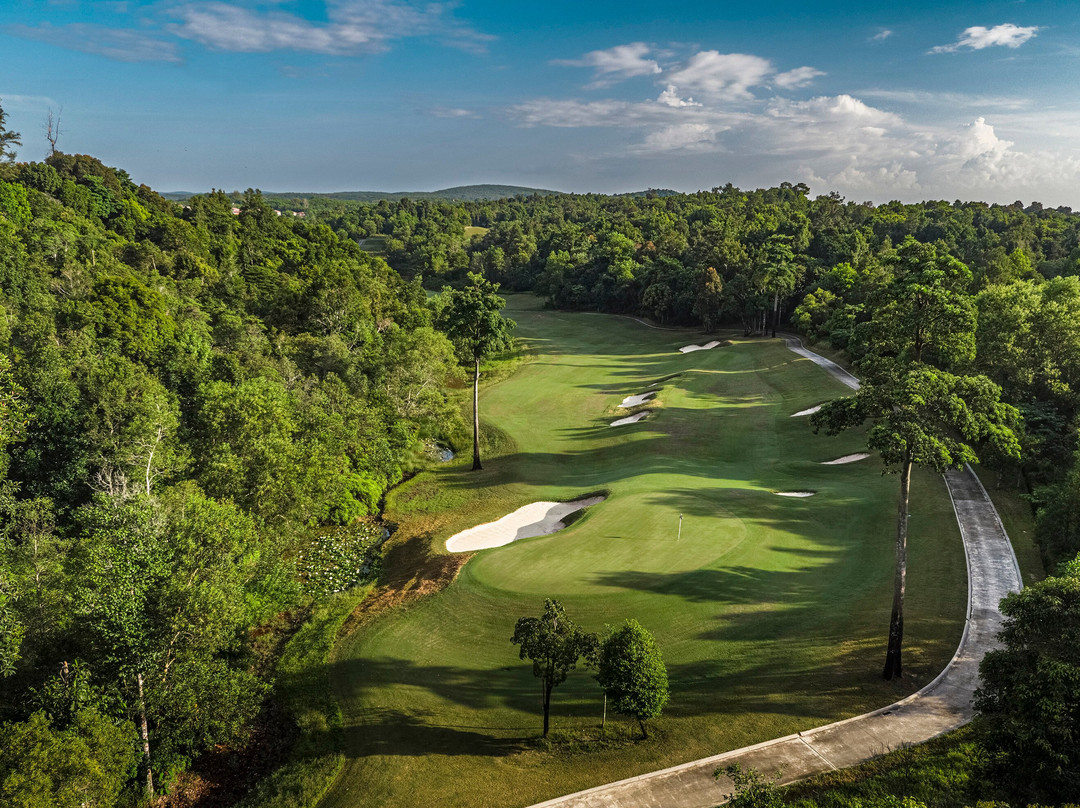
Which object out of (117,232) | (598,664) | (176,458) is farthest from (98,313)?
(598,664)

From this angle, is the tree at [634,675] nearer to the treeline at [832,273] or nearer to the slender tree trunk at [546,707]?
the slender tree trunk at [546,707]

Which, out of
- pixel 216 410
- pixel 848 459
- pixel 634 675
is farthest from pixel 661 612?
pixel 216 410

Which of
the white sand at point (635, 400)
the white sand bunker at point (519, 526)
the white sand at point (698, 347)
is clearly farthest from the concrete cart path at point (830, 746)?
the white sand at point (698, 347)

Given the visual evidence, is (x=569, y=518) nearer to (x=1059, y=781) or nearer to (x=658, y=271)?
(x=1059, y=781)

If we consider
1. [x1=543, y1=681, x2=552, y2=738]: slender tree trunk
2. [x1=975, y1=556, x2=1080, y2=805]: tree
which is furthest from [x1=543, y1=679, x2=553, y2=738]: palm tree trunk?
[x1=975, y1=556, x2=1080, y2=805]: tree

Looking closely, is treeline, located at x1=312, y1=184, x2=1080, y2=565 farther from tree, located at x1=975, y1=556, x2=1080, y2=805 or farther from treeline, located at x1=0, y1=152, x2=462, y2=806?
treeline, located at x1=0, y1=152, x2=462, y2=806

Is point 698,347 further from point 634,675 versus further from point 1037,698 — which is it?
point 1037,698
